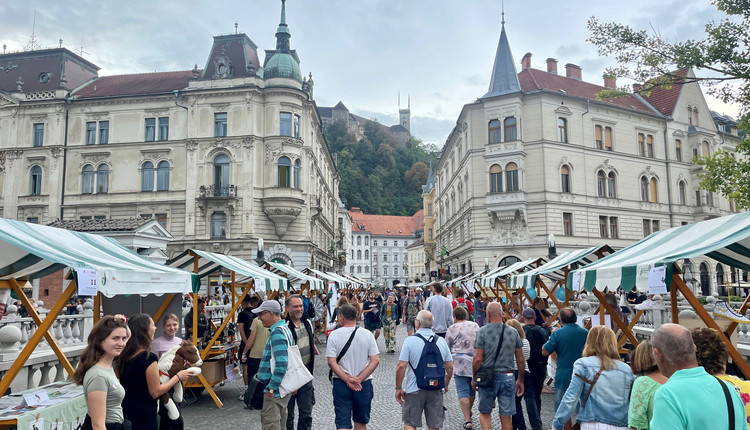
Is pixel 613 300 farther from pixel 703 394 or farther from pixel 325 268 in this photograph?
pixel 325 268

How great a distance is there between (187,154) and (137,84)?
9548mm

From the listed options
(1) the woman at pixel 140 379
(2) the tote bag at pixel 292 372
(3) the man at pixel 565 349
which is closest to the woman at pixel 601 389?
(3) the man at pixel 565 349

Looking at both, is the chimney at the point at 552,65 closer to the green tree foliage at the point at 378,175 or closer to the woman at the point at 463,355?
the woman at the point at 463,355

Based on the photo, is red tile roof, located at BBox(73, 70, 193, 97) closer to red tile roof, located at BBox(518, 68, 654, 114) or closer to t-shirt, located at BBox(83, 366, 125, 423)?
red tile roof, located at BBox(518, 68, 654, 114)

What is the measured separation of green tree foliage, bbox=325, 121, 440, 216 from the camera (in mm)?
120062

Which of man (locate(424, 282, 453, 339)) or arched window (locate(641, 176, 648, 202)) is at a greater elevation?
arched window (locate(641, 176, 648, 202))

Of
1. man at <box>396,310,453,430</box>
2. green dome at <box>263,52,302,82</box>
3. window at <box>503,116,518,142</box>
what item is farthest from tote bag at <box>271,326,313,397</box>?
window at <box>503,116,518,142</box>

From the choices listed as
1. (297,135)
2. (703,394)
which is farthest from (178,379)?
(297,135)

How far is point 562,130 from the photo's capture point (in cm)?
4097

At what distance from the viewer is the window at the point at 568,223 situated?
39.8 m

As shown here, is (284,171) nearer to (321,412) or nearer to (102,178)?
(102,178)

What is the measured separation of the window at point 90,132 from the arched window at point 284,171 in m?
15.3

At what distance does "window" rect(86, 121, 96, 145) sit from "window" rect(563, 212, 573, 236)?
36.8m

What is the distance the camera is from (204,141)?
1538 inches
